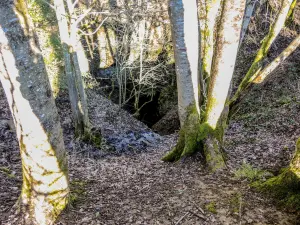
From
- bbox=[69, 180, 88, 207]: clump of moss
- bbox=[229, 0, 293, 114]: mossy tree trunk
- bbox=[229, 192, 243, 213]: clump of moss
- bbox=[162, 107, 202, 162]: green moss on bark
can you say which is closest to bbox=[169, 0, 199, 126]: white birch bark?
bbox=[162, 107, 202, 162]: green moss on bark

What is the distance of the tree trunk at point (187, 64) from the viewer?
4.41m

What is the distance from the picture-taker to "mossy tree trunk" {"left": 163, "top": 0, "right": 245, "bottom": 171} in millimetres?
4254

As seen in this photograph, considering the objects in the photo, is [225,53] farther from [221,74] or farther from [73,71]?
[73,71]

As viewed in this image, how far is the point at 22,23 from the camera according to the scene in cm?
264

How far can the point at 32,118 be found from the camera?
2.81m

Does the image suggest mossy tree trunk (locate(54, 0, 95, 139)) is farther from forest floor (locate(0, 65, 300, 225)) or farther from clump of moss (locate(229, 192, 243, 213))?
clump of moss (locate(229, 192, 243, 213))

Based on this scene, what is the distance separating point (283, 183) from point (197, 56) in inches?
99.0

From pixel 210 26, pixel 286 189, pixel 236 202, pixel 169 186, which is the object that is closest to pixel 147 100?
pixel 210 26

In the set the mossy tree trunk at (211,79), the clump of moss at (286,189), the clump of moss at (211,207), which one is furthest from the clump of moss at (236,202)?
the mossy tree trunk at (211,79)

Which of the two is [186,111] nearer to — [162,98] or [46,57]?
[46,57]

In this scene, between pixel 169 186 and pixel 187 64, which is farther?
pixel 187 64

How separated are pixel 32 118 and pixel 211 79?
10.1 ft

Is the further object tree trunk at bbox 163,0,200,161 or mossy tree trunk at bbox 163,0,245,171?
tree trunk at bbox 163,0,200,161

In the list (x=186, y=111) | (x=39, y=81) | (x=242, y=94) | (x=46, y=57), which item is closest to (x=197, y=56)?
(x=186, y=111)
